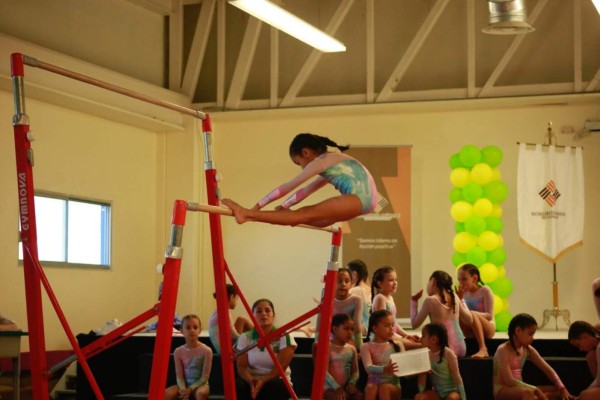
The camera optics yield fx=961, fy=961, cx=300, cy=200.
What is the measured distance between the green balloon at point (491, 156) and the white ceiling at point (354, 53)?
1.35m

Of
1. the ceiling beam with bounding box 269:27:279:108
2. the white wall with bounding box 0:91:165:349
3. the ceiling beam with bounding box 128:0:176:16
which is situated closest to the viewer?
the white wall with bounding box 0:91:165:349

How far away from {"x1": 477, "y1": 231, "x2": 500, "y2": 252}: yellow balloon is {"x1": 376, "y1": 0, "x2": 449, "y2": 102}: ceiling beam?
2.62 m

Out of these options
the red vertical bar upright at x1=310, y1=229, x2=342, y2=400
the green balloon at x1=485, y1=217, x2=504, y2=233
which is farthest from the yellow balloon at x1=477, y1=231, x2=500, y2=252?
the red vertical bar upright at x1=310, y1=229, x2=342, y2=400

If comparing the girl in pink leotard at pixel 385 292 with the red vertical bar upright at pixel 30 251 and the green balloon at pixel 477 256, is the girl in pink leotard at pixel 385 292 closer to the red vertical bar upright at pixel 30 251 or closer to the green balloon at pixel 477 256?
the green balloon at pixel 477 256

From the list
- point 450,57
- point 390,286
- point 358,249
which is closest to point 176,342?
point 390,286

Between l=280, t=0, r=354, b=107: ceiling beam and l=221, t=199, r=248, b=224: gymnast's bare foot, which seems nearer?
l=221, t=199, r=248, b=224: gymnast's bare foot

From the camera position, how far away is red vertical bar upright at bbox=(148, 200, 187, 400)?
4531mm

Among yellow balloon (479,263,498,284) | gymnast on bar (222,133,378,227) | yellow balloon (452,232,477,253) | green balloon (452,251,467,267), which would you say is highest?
gymnast on bar (222,133,378,227)

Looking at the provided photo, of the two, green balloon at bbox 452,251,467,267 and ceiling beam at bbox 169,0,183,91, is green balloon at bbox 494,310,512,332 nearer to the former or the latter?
green balloon at bbox 452,251,467,267

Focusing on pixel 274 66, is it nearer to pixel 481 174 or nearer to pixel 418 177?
pixel 418 177

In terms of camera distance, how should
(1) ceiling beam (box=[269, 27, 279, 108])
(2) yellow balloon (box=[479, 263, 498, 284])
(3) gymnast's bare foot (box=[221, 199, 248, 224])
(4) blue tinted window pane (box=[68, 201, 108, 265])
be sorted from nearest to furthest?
1. (3) gymnast's bare foot (box=[221, 199, 248, 224])
2. (2) yellow balloon (box=[479, 263, 498, 284])
3. (4) blue tinted window pane (box=[68, 201, 108, 265])
4. (1) ceiling beam (box=[269, 27, 279, 108])

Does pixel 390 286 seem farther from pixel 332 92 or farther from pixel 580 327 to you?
pixel 332 92

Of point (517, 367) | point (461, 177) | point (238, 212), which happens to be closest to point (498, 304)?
point (461, 177)

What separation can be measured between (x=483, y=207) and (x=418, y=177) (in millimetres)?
1761
